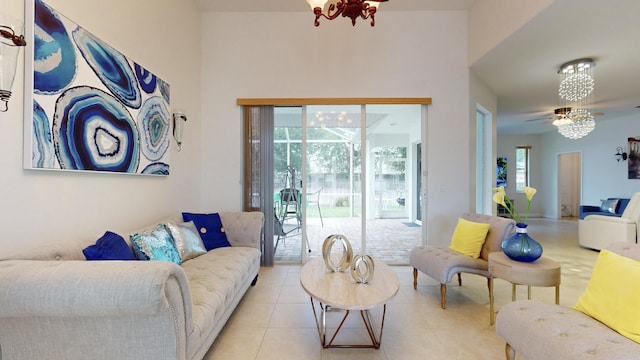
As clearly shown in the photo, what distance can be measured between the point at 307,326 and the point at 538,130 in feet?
30.3

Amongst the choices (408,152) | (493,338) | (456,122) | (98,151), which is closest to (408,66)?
(456,122)

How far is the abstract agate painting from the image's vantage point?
158 cm

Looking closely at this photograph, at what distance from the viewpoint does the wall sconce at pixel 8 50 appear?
1330 millimetres

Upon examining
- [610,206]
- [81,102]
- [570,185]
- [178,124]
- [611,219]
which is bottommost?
[611,219]

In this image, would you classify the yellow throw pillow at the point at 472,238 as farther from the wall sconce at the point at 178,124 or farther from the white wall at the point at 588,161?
the white wall at the point at 588,161

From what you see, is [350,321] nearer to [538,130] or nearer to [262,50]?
[262,50]

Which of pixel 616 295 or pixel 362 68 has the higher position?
pixel 362 68

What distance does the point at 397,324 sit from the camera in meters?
2.27

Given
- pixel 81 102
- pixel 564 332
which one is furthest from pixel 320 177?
pixel 564 332

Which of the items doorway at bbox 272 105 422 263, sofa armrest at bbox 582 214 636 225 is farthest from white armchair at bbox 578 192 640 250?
doorway at bbox 272 105 422 263

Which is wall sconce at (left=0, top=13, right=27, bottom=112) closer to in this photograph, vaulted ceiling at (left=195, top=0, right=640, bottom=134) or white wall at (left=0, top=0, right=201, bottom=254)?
white wall at (left=0, top=0, right=201, bottom=254)

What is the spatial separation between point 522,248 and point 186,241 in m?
2.84

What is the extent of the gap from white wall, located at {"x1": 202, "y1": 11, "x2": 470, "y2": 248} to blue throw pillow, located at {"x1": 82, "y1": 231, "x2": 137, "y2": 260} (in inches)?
79.8

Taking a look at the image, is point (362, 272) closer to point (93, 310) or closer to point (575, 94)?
point (93, 310)
